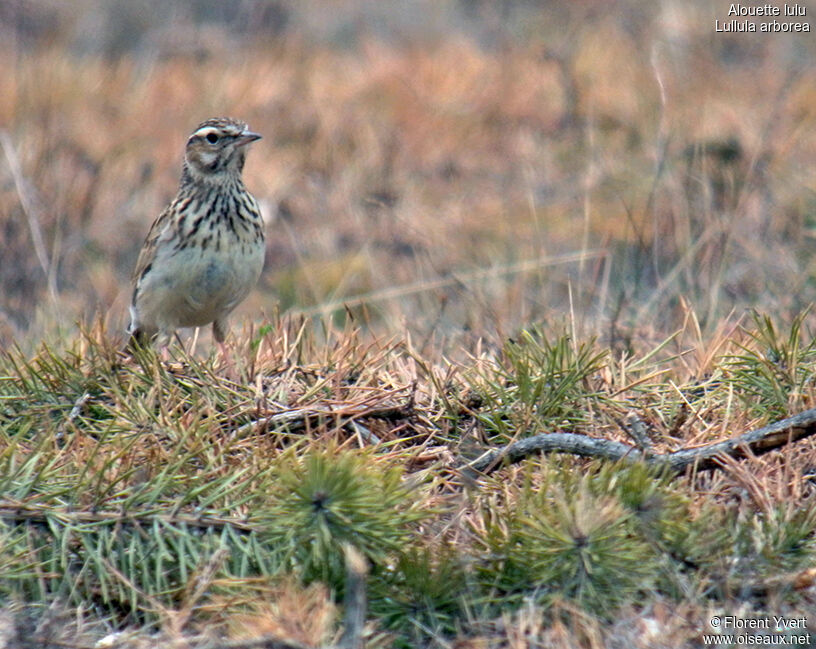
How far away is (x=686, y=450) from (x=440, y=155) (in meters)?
7.60

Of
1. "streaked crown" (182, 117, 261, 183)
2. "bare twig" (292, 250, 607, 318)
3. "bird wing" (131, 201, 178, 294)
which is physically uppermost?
"streaked crown" (182, 117, 261, 183)

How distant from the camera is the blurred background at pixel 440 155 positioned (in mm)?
7008

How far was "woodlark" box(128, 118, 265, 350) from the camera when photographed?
17.5 feet

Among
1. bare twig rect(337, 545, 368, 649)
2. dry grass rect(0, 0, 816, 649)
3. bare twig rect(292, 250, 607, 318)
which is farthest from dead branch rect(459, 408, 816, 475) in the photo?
bare twig rect(292, 250, 607, 318)

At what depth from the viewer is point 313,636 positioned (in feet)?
8.63

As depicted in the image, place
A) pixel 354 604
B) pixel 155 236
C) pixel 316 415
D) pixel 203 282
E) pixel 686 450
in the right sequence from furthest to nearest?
1. pixel 155 236
2. pixel 203 282
3. pixel 316 415
4. pixel 686 450
5. pixel 354 604

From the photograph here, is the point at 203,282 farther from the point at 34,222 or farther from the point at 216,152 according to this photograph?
the point at 34,222

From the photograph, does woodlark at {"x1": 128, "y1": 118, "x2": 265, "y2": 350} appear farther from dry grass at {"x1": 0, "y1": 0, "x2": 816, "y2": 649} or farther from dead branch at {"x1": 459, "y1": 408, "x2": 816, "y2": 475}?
dead branch at {"x1": 459, "y1": 408, "x2": 816, "y2": 475}

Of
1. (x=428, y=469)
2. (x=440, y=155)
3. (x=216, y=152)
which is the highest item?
(x=216, y=152)

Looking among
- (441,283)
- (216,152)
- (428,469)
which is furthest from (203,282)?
(428,469)

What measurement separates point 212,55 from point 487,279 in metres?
6.68

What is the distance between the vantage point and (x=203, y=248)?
5328 mm

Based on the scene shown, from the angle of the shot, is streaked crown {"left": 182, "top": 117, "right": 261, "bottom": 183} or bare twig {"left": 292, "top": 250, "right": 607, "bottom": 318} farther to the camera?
streaked crown {"left": 182, "top": 117, "right": 261, "bottom": 183}

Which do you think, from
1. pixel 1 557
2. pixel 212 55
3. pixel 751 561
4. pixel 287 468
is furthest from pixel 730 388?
pixel 212 55
